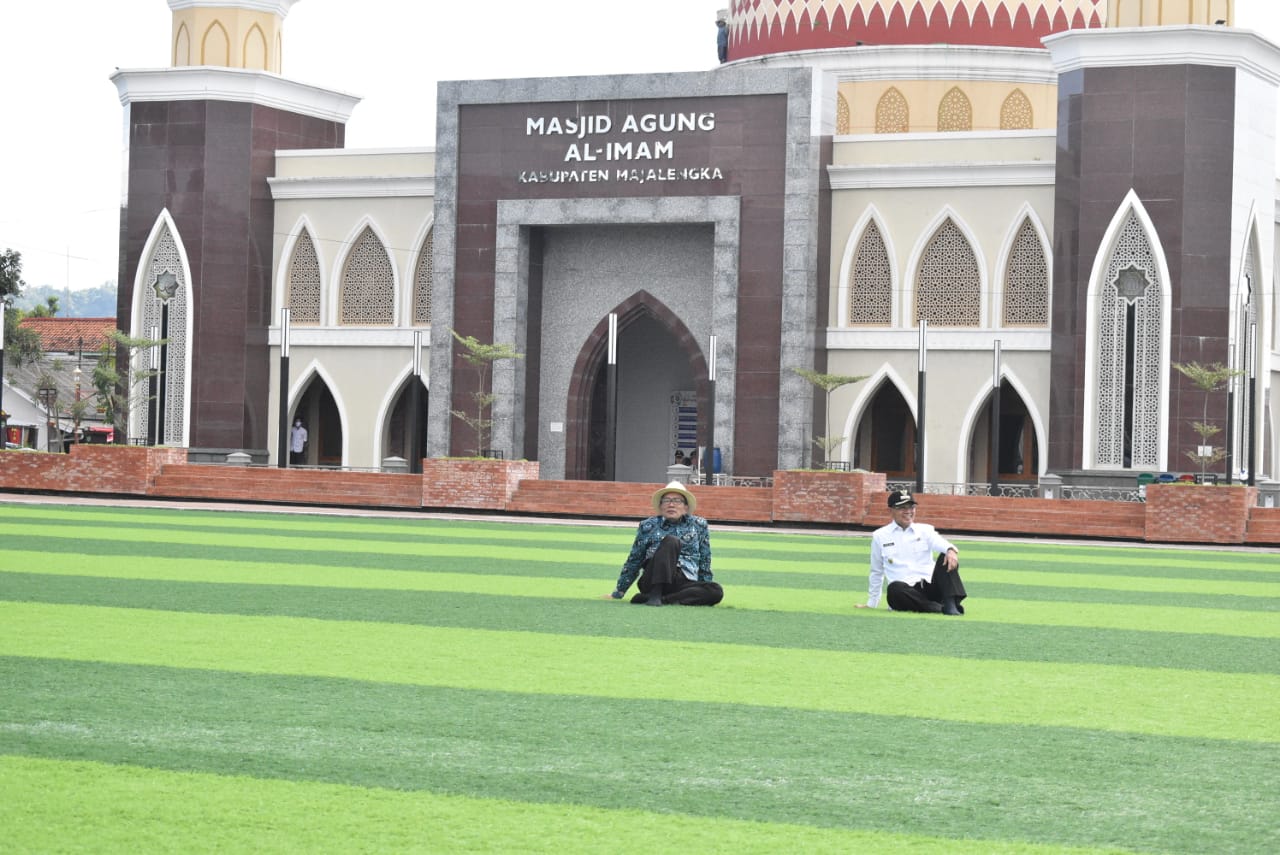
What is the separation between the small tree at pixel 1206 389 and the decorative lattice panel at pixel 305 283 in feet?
53.5

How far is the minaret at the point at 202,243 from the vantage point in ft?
124

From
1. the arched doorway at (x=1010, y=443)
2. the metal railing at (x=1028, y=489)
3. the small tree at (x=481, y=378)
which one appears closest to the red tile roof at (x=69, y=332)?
the small tree at (x=481, y=378)

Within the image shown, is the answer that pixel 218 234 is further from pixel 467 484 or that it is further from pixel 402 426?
pixel 467 484

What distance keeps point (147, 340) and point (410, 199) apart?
5.80 meters

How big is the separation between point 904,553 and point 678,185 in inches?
903

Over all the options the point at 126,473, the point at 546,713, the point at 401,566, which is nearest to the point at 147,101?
the point at 126,473

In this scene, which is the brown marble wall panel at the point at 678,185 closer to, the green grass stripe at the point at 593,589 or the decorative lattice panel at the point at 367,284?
the decorative lattice panel at the point at 367,284

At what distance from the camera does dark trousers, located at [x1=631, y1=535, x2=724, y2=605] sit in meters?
12.8

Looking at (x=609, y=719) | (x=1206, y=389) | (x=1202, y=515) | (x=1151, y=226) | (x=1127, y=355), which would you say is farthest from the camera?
(x=1127, y=355)

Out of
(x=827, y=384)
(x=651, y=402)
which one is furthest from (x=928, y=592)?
(x=651, y=402)

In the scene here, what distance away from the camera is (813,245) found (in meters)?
34.5

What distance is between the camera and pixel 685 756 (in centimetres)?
701

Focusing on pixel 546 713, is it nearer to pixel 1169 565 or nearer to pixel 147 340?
pixel 1169 565

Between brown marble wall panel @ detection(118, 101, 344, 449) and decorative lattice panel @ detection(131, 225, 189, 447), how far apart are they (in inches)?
12.0
